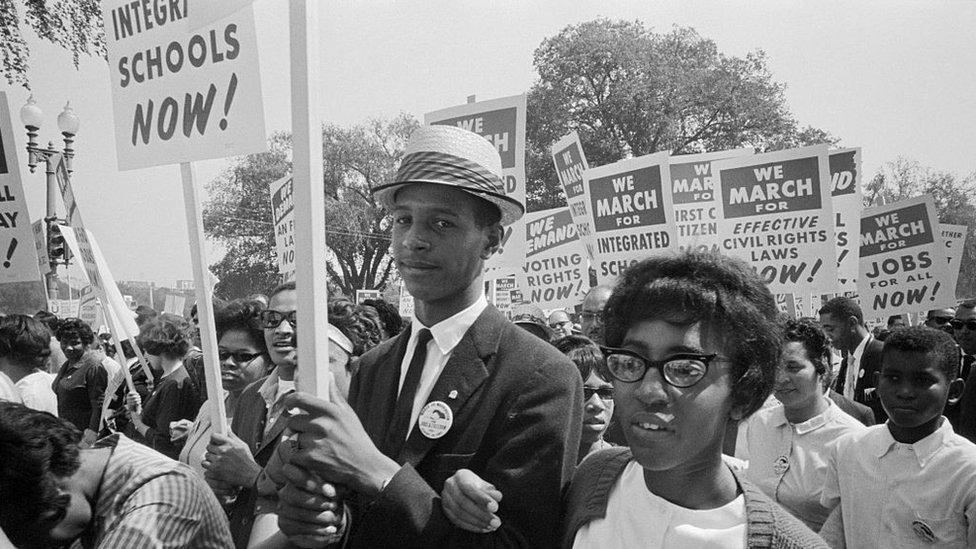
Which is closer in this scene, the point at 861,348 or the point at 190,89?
the point at 190,89

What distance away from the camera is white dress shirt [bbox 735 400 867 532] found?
3488 mm

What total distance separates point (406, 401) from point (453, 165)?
563mm

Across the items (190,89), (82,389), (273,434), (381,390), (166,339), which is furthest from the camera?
(82,389)

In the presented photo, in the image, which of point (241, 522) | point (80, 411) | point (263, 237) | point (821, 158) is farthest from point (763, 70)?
point (241, 522)

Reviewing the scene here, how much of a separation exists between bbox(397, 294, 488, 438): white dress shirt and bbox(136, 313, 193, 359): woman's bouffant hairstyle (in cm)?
416

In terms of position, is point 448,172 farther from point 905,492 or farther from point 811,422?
point 811,422

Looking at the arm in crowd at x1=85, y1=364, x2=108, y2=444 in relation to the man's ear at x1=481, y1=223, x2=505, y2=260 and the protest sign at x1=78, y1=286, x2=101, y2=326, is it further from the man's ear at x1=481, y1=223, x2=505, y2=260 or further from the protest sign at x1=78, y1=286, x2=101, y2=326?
the protest sign at x1=78, y1=286, x2=101, y2=326

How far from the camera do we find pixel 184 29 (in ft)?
9.76

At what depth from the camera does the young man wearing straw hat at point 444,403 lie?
166cm

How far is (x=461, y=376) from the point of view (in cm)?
193

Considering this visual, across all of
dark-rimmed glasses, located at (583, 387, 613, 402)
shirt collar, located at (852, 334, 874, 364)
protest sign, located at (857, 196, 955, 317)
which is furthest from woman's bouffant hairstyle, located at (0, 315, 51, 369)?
protest sign, located at (857, 196, 955, 317)

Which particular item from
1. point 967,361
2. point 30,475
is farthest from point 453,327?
point 967,361

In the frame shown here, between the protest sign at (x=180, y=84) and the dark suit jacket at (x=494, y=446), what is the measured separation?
4.25ft

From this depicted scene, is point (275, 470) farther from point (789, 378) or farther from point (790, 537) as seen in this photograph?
point (789, 378)
